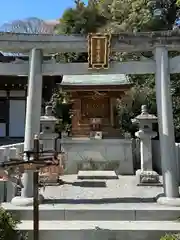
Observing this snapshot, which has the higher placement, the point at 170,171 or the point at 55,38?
the point at 55,38

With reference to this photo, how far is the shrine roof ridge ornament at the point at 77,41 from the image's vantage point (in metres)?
7.61

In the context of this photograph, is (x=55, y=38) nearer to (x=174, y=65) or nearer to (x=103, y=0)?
(x=174, y=65)

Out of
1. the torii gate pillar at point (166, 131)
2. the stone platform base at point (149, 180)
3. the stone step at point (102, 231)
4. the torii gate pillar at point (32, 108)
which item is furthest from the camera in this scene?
the stone platform base at point (149, 180)

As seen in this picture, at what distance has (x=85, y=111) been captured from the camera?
16.6m

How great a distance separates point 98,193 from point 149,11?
1876 centimetres

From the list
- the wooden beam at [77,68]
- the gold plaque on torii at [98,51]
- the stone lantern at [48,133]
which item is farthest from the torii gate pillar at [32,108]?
the stone lantern at [48,133]

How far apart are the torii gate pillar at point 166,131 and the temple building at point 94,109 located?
793 cm

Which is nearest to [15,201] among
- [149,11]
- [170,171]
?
[170,171]

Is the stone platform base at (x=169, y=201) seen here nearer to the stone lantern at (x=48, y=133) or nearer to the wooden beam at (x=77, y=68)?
the wooden beam at (x=77, y=68)

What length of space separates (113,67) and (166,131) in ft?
6.28

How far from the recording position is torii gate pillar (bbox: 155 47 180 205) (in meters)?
7.13

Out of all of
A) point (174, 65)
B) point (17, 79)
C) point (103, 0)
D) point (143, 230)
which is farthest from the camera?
point (103, 0)

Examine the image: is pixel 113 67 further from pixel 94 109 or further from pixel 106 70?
pixel 94 109

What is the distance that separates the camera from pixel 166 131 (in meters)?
7.30
